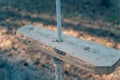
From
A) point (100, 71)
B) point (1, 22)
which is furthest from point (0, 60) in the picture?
point (100, 71)

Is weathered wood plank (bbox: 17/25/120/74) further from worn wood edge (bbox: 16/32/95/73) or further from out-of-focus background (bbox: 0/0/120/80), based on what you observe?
out-of-focus background (bbox: 0/0/120/80)

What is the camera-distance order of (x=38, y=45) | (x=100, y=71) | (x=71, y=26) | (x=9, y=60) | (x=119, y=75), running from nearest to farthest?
(x=100, y=71) < (x=38, y=45) < (x=119, y=75) < (x=9, y=60) < (x=71, y=26)

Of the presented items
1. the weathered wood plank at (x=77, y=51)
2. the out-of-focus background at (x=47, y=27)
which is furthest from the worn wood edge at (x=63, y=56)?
the out-of-focus background at (x=47, y=27)

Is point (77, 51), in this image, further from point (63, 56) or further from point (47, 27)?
point (47, 27)

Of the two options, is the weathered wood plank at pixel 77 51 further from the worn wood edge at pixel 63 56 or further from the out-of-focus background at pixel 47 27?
the out-of-focus background at pixel 47 27

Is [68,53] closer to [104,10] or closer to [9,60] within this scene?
[9,60]

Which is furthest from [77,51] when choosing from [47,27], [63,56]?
[47,27]
